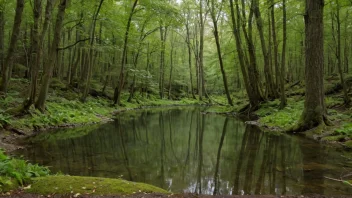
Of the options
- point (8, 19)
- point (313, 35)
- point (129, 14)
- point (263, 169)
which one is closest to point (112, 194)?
point (263, 169)

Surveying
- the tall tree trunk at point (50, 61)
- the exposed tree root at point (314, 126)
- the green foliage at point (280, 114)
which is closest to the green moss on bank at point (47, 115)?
the tall tree trunk at point (50, 61)

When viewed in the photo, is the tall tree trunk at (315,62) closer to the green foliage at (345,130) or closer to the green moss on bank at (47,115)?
the green foliage at (345,130)

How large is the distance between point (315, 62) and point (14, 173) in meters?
9.84

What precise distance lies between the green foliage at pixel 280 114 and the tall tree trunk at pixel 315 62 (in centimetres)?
200

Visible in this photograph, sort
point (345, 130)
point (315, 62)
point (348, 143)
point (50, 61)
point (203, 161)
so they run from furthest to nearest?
point (50, 61), point (315, 62), point (345, 130), point (348, 143), point (203, 161)

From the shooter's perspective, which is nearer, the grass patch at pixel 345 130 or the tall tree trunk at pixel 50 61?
the grass patch at pixel 345 130

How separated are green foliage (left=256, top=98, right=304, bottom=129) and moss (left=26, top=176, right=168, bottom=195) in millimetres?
9505

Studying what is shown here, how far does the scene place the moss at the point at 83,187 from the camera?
12.1 ft

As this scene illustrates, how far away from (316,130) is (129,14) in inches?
653

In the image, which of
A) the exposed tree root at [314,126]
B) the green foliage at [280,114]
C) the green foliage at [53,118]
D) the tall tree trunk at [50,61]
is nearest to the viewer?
the exposed tree root at [314,126]

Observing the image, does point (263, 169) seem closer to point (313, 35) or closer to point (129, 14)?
point (313, 35)

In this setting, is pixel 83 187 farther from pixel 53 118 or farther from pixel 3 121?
pixel 53 118

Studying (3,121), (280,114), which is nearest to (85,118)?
(3,121)

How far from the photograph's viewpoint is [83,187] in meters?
3.80
